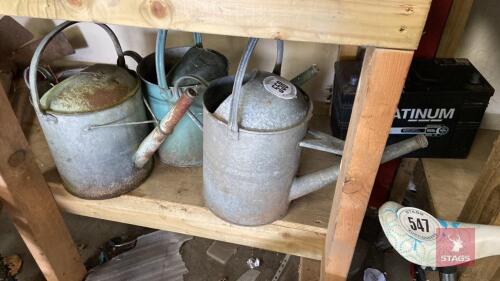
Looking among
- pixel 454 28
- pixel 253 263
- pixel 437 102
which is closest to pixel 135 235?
pixel 253 263

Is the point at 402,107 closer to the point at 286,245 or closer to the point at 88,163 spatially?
the point at 286,245

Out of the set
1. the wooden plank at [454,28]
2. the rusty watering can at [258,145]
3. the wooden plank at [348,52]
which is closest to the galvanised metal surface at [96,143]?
the rusty watering can at [258,145]

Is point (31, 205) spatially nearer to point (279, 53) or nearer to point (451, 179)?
point (279, 53)

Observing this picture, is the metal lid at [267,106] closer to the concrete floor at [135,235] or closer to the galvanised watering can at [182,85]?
the galvanised watering can at [182,85]

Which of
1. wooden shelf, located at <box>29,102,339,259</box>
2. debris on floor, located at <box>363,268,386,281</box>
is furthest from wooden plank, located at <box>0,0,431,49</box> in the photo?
debris on floor, located at <box>363,268,386,281</box>

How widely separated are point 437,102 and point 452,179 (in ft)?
0.68

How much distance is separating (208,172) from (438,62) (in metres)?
0.62

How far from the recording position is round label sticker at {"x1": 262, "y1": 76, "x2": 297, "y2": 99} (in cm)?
70

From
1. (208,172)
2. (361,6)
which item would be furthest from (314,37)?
(208,172)

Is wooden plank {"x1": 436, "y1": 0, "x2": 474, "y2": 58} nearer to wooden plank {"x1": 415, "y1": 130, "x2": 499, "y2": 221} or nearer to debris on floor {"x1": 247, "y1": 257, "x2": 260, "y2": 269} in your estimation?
wooden plank {"x1": 415, "y1": 130, "x2": 499, "y2": 221}

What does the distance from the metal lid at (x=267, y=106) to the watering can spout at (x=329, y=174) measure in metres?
0.07

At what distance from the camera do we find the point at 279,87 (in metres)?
0.71

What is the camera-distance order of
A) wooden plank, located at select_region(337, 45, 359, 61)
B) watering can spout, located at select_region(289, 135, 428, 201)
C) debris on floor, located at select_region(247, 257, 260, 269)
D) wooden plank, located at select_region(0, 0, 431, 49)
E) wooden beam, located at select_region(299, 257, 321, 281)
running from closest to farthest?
1. wooden plank, located at select_region(0, 0, 431, 49)
2. watering can spout, located at select_region(289, 135, 428, 201)
3. wooden beam, located at select_region(299, 257, 321, 281)
4. wooden plank, located at select_region(337, 45, 359, 61)
5. debris on floor, located at select_region(247, 257, 260, 269)

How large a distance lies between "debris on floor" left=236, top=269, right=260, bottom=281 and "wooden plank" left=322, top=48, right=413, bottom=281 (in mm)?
408
